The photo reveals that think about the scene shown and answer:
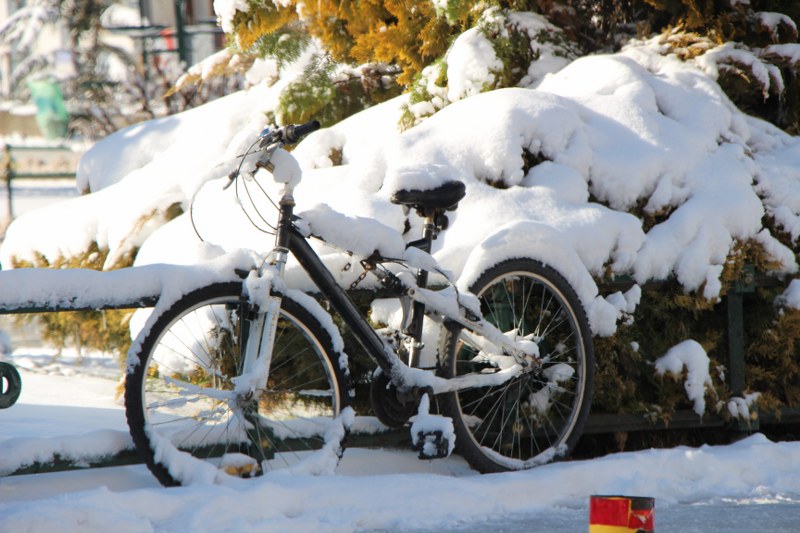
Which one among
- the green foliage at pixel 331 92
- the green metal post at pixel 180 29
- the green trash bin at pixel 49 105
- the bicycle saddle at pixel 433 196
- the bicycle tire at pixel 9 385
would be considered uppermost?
the green trash bin at pixel 49 105

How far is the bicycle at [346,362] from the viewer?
3.50m

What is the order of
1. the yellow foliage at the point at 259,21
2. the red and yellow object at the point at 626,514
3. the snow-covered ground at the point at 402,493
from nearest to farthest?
the red and yellow object at the point at 626,514 → the snow-covered ground at the point at 402,493 → the yellow foliage at the point at 259,21

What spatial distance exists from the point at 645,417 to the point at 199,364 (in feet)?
6.65

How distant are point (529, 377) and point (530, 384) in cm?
11

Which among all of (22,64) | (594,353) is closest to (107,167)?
(594,353)

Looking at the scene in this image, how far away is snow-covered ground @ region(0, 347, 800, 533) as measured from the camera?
10.3 ft

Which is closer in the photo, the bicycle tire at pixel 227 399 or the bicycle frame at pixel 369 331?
the bicycle tire at pixel 227 399

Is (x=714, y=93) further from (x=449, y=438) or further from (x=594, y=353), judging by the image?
(x=449, y=438)

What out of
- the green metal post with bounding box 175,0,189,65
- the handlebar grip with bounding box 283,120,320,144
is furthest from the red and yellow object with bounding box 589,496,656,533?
the green metal post with bounding box 175,0,189,65

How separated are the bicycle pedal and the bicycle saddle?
34.6 inches

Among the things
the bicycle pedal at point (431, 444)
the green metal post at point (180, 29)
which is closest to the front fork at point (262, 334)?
the bicycle pedal at point (431, 444)

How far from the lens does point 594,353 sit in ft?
14.6

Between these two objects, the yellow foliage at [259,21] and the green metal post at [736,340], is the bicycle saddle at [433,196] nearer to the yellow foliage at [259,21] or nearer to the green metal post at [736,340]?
the green metal post at [736,340]

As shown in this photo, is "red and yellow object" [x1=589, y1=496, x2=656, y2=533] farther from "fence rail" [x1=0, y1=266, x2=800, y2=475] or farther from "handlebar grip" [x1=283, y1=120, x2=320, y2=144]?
"fence rail" [x1=0, y1=266, x2=800, y2=475]
